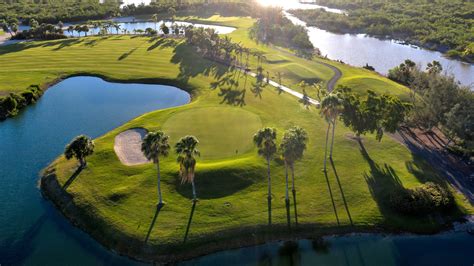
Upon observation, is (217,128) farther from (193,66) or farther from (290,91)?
(193,66)

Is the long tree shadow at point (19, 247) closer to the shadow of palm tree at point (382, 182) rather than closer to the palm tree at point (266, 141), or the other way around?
the palm tree at point (266, 141)

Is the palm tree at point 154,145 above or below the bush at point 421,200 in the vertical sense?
above

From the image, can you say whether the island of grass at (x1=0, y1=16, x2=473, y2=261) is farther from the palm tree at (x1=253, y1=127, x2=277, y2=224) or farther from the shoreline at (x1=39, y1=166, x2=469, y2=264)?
the palm tree at (x1=253, y1=127, x2=277, y2=224)

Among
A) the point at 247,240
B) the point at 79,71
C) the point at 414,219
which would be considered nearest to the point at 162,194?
the point at 247,240

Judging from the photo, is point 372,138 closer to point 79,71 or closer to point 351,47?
point 79,71

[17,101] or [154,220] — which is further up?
[17,101]

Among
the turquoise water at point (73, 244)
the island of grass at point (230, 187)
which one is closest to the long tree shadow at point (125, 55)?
the island of grass at point (230, 187)

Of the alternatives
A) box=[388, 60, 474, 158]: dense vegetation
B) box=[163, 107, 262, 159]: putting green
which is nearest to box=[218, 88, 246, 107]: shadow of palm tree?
box=[163, 107, 262, 159]: putting green

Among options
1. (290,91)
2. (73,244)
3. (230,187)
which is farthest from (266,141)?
(290,91)
